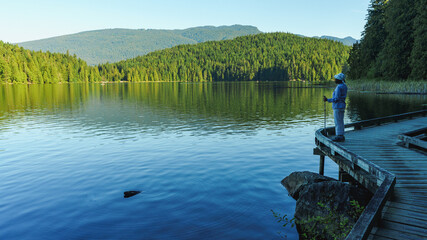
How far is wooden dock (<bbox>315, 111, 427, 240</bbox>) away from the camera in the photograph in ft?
19.0

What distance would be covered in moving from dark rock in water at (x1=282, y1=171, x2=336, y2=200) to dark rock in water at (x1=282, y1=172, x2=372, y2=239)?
1.93m

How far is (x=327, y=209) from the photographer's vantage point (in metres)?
8.43

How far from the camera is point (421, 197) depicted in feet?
24.5

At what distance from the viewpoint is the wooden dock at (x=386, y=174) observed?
5.79m

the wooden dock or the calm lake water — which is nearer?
the wooden dock

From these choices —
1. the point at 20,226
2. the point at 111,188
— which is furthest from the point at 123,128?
the point at 20,226

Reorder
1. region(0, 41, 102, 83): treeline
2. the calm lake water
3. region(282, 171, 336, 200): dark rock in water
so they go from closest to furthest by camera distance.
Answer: the calm lake water → region(282, 171, 336, 200): dark rock in water → region(0, 41, 102, 83): treeline

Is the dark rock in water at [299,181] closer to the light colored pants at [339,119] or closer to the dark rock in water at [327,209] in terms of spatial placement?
the dark rock in water at [327,209]

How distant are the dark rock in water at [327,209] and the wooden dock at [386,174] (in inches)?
39.6

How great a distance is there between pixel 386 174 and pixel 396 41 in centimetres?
6468

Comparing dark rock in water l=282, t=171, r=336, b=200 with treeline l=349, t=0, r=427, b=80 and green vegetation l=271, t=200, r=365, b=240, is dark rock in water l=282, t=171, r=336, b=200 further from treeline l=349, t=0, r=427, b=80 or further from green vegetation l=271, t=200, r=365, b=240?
treeline l=349, t=0, r=427, b=80

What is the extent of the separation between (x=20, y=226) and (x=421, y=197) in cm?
1172

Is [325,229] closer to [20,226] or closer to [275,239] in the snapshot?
[275,239]

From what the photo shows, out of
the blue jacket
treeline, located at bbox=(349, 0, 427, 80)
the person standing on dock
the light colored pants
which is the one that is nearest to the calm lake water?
the light colored pants
